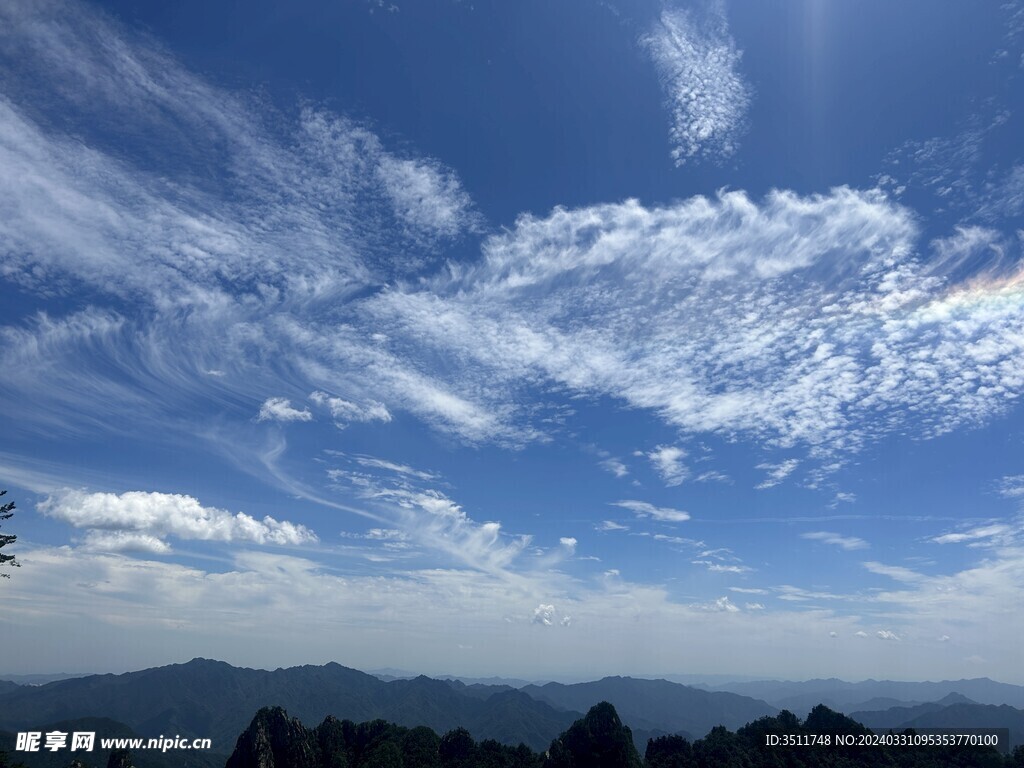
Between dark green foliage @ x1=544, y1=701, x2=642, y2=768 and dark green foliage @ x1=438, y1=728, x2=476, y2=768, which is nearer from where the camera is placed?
dark green foliage @ x1=544, y1=701, x2=642, y2=768

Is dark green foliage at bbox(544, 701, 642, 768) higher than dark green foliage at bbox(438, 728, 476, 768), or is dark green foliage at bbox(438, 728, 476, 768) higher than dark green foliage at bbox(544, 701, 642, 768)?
dark green foliage at bbox(544, 701, 642, 768)

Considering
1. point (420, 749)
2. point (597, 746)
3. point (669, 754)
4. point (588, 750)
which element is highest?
point (597, 746)

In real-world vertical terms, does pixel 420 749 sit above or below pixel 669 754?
below

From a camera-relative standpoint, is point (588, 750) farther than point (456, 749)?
No

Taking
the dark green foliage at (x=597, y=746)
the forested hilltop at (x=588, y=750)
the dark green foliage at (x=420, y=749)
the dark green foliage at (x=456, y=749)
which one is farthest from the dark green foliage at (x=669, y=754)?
the dark green foliage at (x=420, y=749)

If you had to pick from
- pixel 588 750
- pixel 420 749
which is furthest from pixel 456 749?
pixel 588 750

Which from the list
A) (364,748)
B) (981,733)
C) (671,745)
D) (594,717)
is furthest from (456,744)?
(981,733)

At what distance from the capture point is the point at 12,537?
74500 mm

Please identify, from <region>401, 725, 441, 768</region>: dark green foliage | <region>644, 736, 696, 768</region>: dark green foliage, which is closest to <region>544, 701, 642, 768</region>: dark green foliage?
<region>644, 736, 696, 768</region>: dark green foliage

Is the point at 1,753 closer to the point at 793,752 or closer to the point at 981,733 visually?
the point at 793,752

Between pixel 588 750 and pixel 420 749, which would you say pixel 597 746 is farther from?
pixel 420 749

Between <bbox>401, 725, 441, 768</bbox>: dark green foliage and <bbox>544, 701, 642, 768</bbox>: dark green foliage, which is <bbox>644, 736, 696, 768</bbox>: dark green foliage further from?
<bbox>401, 725, 441, 768</bbox>: dark green foliage

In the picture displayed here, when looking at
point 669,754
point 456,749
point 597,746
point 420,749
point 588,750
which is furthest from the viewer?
point 456,749

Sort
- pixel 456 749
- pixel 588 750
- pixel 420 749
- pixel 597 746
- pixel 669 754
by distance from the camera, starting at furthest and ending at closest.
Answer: pixel 456 749 → pixel 420 749 → pixel 669 754 → pixel 588 750 → pixel 597 746
